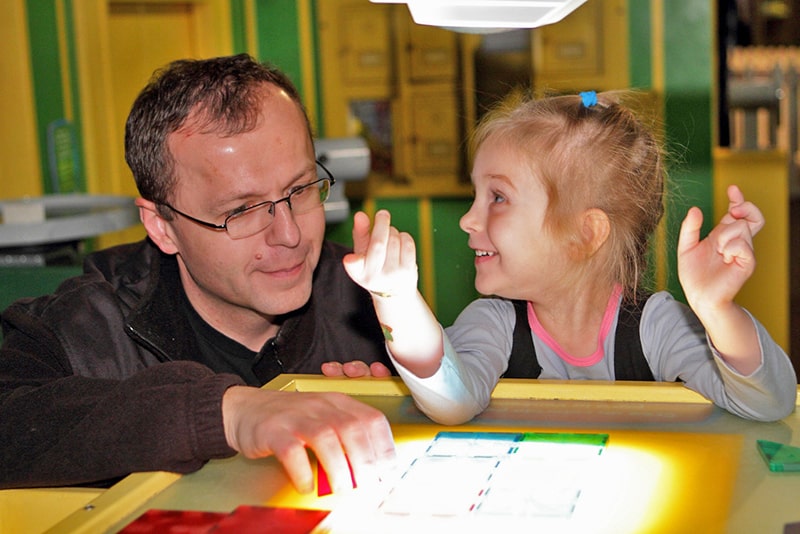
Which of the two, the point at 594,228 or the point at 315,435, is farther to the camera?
the point at 594,228

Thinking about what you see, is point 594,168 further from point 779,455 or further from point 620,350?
point 779,455

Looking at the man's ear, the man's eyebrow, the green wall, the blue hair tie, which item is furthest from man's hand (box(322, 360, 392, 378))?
the green wall

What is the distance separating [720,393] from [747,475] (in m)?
0.25

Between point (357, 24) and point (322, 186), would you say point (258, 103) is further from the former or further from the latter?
point (357, 24)

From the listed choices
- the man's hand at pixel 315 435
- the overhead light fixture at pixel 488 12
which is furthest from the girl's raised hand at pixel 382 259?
the overhead light fixture at pixel 488 12

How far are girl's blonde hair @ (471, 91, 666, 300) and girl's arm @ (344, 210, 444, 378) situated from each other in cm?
40

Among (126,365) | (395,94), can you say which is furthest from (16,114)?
(126,365)

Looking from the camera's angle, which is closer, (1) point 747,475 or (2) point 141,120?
(1) point 747,475

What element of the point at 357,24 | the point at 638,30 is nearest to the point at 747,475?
the point at 638,30

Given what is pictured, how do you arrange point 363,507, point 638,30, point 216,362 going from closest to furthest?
point 363,507 < point 216,362 < point 638,30

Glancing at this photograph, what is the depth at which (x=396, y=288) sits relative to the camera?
112 centimetres

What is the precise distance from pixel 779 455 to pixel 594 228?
0.59 meters

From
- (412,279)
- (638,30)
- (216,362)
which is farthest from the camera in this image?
(638,30)

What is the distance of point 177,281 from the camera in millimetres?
1747
